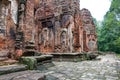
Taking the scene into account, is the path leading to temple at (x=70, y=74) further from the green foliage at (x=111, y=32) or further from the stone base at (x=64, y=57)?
the green foliage at (x=111, y=32)

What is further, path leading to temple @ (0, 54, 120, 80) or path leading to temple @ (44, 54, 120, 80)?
path leading to temple @ (44, 54, 120, 80)

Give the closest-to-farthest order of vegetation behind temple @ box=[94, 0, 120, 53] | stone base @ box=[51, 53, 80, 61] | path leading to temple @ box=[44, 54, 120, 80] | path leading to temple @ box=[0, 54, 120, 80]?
1. path leading to temple @ box=[0, 54, 120, 80]
2. path leading to temple @ box=[44, 54, 120, 80]
3. stone base @ box=[51, 53, 80, 61]
4. vegetation behind temple @ box=[94, 0, 120, 53]

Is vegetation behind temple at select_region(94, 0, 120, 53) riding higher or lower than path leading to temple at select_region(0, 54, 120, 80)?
higher

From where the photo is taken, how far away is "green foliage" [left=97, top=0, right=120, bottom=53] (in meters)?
33.0

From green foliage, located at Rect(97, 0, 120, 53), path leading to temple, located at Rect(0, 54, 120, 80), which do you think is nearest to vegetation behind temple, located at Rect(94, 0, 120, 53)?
green foliage, located at Rect(97, 0, 120, 53)

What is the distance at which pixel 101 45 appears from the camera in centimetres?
3591

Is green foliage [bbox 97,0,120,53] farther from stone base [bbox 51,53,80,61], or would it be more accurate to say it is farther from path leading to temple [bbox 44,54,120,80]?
path leading to temple [bbox 44,54,120,80]

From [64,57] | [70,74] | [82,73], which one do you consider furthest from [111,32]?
[70,74]

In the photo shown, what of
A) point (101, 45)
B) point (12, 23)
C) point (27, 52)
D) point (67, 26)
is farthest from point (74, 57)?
point (101, 45)

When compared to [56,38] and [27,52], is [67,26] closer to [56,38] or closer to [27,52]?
[56,38]

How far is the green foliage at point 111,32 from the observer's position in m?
33.0

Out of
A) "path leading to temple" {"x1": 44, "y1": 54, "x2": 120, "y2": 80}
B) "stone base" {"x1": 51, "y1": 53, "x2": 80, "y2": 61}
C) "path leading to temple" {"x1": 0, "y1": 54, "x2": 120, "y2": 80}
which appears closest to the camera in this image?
"path leading to temple" {"x1": 0, "y1": 54, "x2": 120, "y2": 80}

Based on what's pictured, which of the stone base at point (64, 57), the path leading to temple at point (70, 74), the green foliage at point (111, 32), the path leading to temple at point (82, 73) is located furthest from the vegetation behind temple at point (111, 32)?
the path leading to temple at point (70, 74)

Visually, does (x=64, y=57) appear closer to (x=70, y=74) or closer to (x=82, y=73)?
(x=82, y=73)
